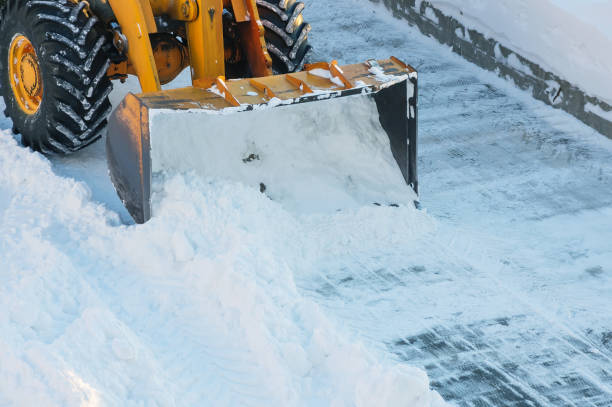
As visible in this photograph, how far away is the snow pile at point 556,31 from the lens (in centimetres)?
659

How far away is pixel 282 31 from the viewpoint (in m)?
5.35

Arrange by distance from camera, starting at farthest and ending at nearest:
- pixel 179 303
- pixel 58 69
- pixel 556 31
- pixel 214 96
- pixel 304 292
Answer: pixel 556 31
pixel 58 69
pixel 214 96
pixel 304 292
pixel 179 303

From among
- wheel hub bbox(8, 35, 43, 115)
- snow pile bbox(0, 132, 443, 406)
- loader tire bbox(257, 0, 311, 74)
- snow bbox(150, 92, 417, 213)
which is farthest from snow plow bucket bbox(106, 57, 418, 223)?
wheel hub bbox(8, 35, 43, 115)

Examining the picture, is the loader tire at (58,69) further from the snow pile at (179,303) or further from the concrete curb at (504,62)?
the concrete curb at (504,62)

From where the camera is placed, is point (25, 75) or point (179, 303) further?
point (25, 75)

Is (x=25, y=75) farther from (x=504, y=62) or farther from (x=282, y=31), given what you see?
(x=504, y=62)

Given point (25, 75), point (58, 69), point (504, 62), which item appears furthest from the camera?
point (504, 62)

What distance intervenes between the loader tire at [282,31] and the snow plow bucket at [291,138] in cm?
49

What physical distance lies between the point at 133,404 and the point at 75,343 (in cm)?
48

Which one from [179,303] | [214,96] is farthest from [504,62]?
[179,303]

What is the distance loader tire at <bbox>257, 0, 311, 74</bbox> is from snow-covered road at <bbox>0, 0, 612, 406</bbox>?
3.80ft

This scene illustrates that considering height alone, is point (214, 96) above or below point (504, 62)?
above

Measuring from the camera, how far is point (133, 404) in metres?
3.10

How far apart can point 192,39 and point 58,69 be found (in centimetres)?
84
